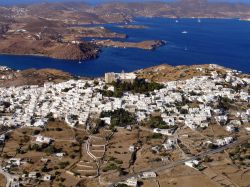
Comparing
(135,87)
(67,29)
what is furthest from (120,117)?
(67,29)

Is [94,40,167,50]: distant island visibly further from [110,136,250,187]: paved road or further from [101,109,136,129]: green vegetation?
[110,136,250,187]: paved road

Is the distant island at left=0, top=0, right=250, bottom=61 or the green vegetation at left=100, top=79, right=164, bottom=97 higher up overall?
the green vegetation at left=100, top=79, right=164, bottom=97

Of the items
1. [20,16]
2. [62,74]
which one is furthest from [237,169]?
[20,16]

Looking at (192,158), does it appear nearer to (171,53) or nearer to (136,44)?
(171,53)

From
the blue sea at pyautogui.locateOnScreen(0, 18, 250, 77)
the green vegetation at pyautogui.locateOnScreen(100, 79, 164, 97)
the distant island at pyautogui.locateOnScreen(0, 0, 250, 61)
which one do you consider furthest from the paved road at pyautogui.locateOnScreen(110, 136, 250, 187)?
the distant island at pyautogui.locateOnScreen(0, 0, 250, 61)

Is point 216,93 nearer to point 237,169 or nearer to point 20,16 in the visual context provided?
point 237,169
